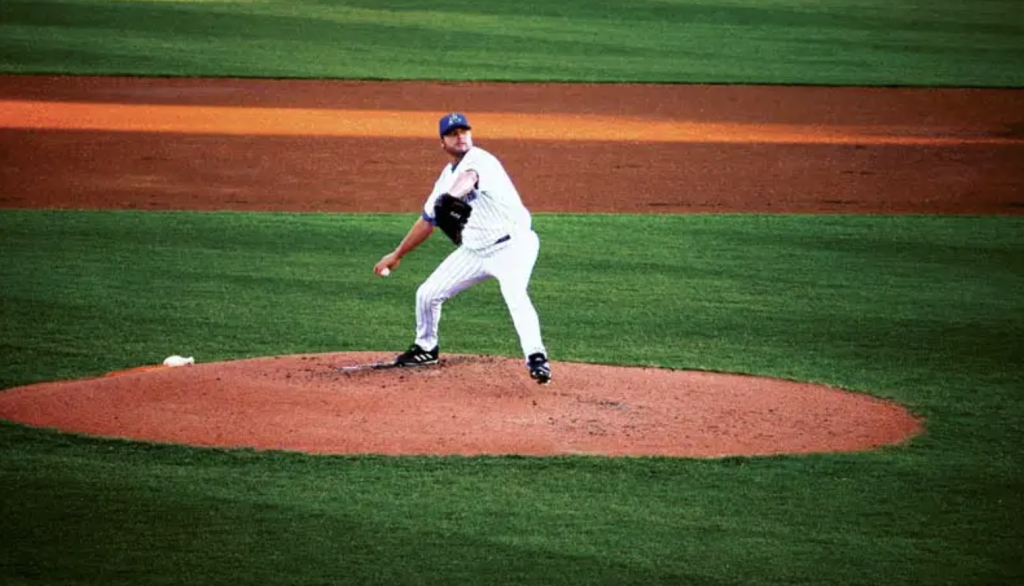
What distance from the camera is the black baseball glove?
9.79 meters

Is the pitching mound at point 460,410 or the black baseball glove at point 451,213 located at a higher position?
the black baseball glove at point 451,213

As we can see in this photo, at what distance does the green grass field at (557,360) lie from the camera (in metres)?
7.52

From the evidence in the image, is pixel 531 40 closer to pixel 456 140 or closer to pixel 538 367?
pixel 456 140

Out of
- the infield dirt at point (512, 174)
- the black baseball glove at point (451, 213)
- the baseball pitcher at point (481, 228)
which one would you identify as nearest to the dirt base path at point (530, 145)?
the infield dirt at point (512, 174)

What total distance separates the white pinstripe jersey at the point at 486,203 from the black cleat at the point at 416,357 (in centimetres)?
69

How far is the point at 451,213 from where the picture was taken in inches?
387

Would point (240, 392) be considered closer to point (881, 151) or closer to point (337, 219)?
point (337, 219)

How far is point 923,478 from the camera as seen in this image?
A: 348 inches

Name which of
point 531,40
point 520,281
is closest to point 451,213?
point 520,281

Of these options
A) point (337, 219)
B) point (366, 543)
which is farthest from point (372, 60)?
point (366, 543)

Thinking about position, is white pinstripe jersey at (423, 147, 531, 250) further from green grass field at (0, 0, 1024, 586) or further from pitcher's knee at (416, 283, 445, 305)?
green grass field at (0, 0, 1024, 586)

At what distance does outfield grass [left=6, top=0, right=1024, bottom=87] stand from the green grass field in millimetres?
9253

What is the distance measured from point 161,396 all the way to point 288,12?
987 inches

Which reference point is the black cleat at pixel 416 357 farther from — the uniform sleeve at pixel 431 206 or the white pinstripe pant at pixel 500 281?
the uniform sleeve at pixel 431 206
